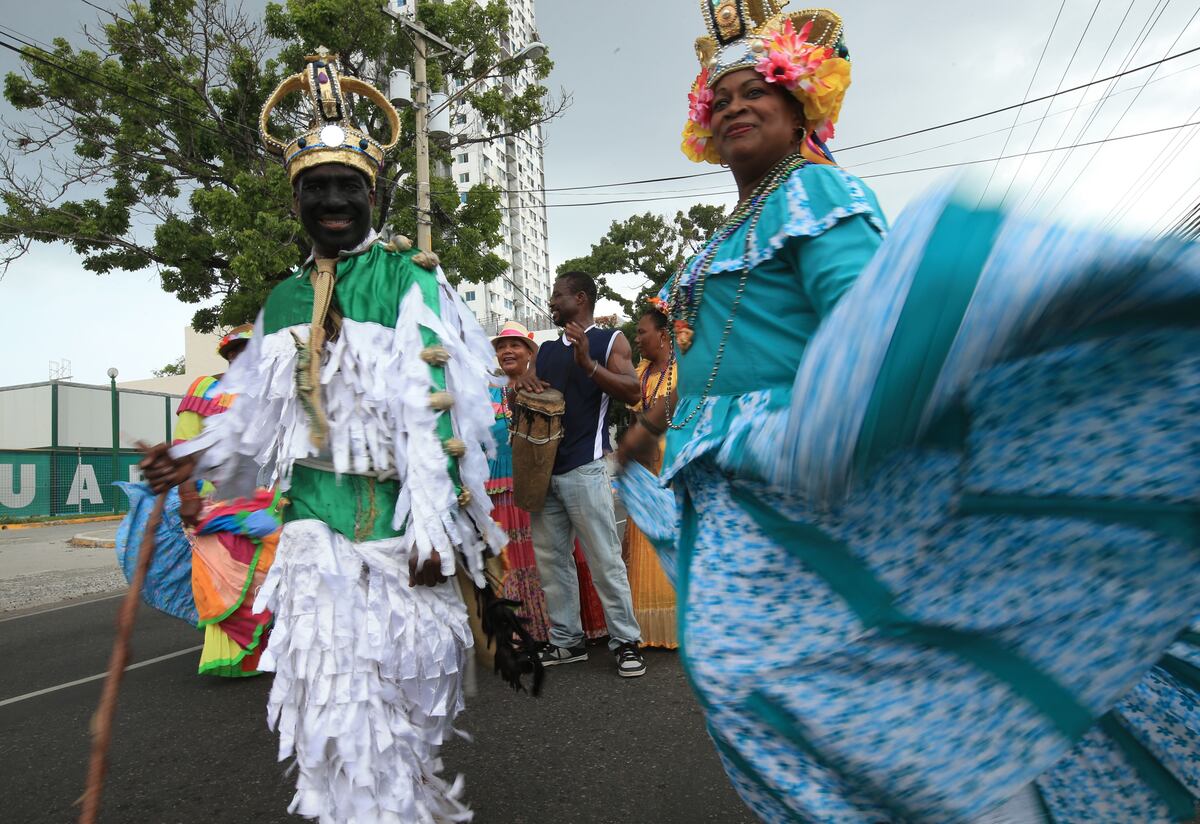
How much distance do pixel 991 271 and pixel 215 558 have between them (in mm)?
4381

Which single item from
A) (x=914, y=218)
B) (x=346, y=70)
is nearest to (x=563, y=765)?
(x=914, y=218)

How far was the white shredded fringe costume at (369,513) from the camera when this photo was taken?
2012mm

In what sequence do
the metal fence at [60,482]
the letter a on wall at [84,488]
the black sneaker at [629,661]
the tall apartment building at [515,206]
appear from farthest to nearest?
the tall apartment building at [515,206] → the letter a on wall at [84,488] → the metal fence at [60,482] → the black sneaker at [629,661]

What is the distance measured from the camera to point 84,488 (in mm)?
17875

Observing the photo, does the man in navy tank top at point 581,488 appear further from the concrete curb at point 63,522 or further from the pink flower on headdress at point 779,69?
the concrete curb at point 63,522

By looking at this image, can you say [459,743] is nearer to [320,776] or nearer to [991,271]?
[320,776]

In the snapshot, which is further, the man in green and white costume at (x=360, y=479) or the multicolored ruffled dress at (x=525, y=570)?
the multicolored ruffled dress at (x=525, y=570)

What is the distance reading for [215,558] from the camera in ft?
14.5

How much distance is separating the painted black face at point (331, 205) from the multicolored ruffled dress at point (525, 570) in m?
2.55

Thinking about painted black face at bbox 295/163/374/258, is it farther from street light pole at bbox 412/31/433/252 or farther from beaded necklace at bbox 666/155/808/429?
street light pole at bbox 412/31/433/252

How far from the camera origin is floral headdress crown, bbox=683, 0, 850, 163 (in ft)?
5.95

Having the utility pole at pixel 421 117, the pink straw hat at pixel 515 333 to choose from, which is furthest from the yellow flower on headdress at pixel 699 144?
the utility pole at pixel 421 117

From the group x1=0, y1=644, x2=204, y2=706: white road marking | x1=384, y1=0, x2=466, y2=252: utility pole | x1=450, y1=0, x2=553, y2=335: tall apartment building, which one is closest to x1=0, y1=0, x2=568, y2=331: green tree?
x1=384, y1=0, x2=466, y2=252: utility pole

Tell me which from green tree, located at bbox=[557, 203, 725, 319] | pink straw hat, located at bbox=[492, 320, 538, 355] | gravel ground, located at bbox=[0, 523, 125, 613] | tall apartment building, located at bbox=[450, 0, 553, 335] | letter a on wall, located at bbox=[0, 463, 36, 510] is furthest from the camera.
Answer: tall apartment building, located at bbox=[450, 0, 553, 335]
